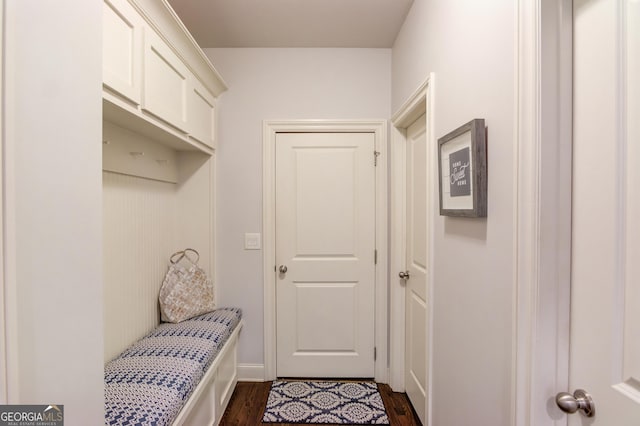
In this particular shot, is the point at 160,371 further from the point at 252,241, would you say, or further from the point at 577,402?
the point at 577,402

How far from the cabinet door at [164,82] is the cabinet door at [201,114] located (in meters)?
0.09

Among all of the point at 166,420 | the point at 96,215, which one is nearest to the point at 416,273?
the point at 166,420

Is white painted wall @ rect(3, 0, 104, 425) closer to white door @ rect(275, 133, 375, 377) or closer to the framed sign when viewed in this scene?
the framed sign

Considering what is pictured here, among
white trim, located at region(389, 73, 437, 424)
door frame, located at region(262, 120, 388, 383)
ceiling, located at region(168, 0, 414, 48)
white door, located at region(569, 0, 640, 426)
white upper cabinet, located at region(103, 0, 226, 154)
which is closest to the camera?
white door, located at region(569, 0, 640, 426)

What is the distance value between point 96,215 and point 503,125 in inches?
47.8

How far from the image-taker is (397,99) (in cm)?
212

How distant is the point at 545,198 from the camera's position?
2.63 ft

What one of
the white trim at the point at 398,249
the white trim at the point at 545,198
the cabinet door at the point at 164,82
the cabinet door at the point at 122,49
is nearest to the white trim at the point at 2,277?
the cabinet door at the point at 122,49

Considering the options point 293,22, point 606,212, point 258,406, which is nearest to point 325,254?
point 258,406

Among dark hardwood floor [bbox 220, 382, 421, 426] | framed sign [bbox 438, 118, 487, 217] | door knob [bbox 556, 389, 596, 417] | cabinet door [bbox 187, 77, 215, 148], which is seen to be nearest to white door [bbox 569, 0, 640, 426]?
door knob [bbox 556, 389, 596, 417]

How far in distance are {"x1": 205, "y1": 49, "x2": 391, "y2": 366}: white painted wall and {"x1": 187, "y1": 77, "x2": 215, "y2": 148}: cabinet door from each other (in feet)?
0.41

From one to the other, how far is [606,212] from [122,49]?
1.69 metres

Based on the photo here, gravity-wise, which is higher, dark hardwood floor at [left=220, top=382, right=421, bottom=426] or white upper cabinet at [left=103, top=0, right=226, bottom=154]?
white upper cabinet at [left=103, top=0, right=226, bottom=154]

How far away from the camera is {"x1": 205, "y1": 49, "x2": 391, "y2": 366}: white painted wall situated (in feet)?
7.51
